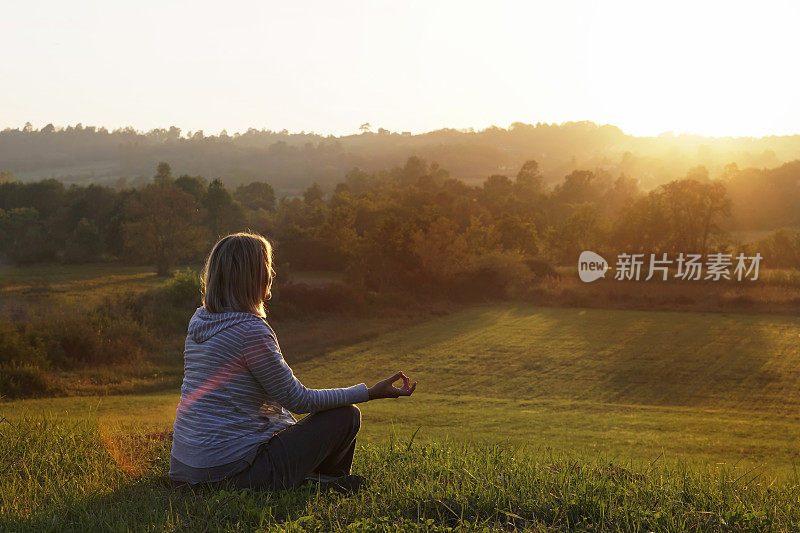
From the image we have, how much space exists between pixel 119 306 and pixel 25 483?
26.7 meters

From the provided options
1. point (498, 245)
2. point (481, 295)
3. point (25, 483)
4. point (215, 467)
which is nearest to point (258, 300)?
→ point (215, 467)

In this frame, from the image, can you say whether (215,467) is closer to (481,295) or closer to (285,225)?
(481,295)

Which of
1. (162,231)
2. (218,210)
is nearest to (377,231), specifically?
(162,231)

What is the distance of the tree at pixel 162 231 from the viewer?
42.2m

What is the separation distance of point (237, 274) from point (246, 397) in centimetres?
70

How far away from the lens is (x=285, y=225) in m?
51.3

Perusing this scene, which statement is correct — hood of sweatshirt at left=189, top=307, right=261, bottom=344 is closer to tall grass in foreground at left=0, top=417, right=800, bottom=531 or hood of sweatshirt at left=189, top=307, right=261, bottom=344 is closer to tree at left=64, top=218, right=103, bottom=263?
tall grass in foreground at left=0, top=417, right=800, bottom=531

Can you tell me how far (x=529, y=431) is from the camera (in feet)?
45.3

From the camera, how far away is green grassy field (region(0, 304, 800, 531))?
12.1 feet

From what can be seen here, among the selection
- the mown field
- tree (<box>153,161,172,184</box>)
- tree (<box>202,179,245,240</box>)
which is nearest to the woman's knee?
the mown field

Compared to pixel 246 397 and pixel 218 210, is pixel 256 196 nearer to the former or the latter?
pixel 218 210

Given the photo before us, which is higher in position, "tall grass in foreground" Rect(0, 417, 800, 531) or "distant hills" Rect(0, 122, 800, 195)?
"distant hills" Rect(0, 122, 800, 195)

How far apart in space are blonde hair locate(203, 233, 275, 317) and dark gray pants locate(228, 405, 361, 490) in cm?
73

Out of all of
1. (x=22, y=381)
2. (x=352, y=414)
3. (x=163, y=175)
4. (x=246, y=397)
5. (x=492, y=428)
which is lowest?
(x=22, y=381)
